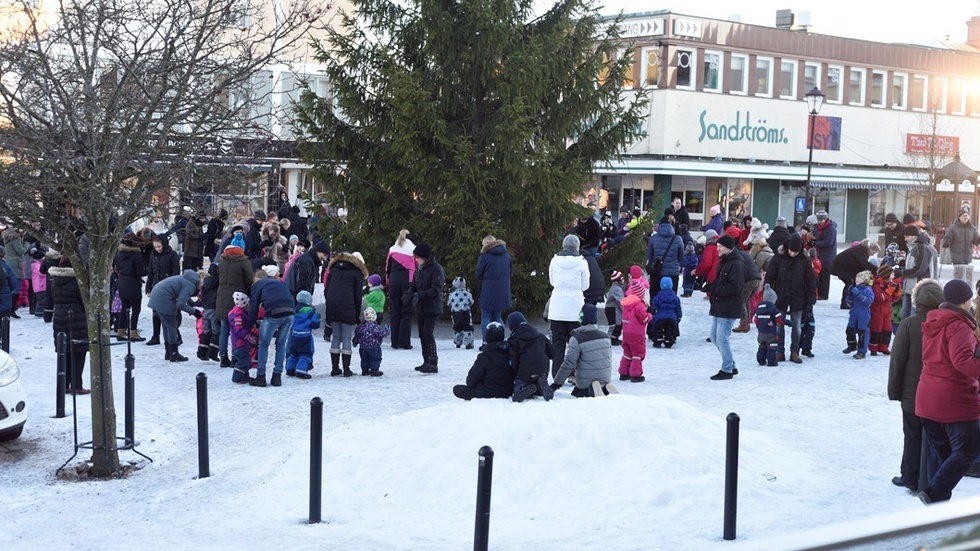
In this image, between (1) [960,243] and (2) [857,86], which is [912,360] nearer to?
(1) [960,243]

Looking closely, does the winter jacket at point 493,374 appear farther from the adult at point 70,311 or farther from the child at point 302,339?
the adult at point 70,311

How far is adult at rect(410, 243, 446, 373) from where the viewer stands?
15.5 meters

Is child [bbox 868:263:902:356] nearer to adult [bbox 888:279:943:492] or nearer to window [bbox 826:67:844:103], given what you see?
adult [bbox 888:279:943:492]

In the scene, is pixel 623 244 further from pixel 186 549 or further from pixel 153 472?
pixel 186 549

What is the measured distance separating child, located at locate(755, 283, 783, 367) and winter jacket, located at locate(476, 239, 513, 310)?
3615mm

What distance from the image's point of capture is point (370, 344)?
594 inches

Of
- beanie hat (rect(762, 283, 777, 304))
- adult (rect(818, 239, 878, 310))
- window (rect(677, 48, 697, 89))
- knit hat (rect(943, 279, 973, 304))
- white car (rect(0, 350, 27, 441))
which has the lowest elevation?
white car (rect(0, 350, 27, 441))

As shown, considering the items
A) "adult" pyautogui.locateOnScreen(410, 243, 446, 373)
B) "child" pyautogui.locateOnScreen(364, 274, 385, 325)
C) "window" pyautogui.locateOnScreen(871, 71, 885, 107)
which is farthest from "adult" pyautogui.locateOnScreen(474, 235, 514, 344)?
"window" pyautogui.locateOnScreen(871, 71, 885, 107)

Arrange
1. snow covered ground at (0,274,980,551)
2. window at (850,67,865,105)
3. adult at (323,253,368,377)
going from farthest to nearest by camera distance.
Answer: window at (850,67,865,105) → adult at (323,253,368,377) → snow covered ground at (0,274,980,551)

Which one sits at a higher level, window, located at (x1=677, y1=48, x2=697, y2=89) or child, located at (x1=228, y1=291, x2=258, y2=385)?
Result: window, located at (x1=677, y1=48, x2=697, y2=89)

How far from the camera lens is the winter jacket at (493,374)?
11656mm

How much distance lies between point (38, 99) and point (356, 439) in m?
4.26

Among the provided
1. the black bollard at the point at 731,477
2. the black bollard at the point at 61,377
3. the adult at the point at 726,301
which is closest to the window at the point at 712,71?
the adult at the point at 726,301

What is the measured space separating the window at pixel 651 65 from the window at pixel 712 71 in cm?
205
